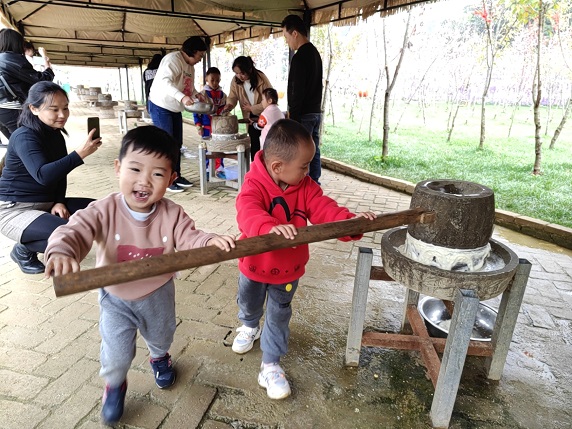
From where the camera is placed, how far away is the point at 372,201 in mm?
5461

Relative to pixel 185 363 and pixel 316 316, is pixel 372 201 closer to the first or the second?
pixel 316 316

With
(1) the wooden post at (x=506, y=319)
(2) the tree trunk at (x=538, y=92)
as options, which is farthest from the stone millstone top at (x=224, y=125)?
(2) the tree trunk at (x=538, y=92)

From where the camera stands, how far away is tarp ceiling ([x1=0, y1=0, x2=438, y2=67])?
5762 millimetres

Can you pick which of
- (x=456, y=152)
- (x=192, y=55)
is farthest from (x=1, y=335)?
(x=456, y=152)

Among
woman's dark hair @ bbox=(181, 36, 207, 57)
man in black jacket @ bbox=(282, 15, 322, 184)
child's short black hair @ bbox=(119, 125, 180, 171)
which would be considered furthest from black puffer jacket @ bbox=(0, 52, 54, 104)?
child's short black hair @ bbox=(119, 125, 180, 171)

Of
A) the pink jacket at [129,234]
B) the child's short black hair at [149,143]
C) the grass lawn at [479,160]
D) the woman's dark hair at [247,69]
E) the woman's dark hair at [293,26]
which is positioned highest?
the woman's dark hair at [293,26]

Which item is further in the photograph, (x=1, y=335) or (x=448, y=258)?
(x=1, y=335)

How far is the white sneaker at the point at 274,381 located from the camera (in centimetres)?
195

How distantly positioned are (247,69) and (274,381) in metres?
4.65

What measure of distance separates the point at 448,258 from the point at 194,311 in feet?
5.63

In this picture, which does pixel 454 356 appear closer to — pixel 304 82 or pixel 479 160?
pixel 304 82

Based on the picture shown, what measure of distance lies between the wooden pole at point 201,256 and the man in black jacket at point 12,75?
201 inches

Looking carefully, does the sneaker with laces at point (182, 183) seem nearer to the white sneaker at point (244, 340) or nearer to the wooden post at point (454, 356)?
the white sneaker at point (244, 340)

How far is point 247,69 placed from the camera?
5.57 metres
